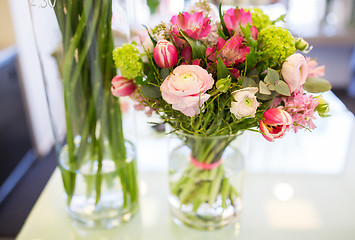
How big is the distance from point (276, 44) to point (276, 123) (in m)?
0.12

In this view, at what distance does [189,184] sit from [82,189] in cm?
22

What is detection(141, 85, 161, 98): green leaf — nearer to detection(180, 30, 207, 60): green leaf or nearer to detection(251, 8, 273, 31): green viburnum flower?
detection(180, 30, 207, 60): green leaf

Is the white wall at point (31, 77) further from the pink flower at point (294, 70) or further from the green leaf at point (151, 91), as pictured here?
the pink flower at point (294, 70)

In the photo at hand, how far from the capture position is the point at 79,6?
53 cm

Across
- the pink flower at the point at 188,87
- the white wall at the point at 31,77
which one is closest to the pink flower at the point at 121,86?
the pink flower at the point at 188,87

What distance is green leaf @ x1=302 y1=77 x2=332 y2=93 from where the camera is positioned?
52 cm

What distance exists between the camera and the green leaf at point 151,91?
20.2 inches

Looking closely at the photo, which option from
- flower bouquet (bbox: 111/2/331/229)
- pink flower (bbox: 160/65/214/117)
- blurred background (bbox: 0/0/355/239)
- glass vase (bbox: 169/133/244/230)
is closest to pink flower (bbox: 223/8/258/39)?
flower bouquet (bbox: 111/2/331/229)

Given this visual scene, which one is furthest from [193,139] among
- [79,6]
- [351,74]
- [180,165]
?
[351,74]

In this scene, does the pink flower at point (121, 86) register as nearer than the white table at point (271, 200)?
Yes

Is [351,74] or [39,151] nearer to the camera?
[39,151]

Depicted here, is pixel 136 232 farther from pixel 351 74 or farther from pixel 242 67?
pixel 351 74

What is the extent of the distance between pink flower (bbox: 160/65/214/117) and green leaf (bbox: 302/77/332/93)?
19 cm

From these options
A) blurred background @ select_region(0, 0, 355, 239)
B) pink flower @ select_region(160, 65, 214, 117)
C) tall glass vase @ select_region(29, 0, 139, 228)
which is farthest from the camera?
blurred background @ select_region(0, 0, 355, 239)
